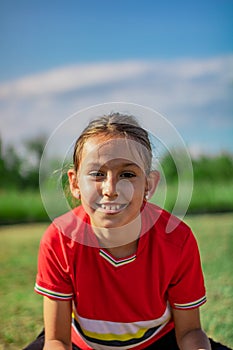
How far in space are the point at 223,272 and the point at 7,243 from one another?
1218 mm

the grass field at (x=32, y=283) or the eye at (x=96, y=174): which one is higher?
the eye at (x=96, y=174)

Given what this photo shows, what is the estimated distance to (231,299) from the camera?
6.31 ft

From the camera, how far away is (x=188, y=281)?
3.89ft

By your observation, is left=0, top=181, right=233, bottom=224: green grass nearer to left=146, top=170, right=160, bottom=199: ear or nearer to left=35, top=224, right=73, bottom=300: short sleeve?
left=35, top=224, right=73, bottom=300: short sleeve

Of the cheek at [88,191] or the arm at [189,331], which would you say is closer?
the cheek at [88,191]

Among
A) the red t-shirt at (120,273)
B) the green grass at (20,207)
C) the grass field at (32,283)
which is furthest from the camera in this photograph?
the green grass at (20,207)

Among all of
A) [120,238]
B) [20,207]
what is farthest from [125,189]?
[20,207]

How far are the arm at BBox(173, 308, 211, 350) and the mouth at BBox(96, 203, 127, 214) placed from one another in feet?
0.94

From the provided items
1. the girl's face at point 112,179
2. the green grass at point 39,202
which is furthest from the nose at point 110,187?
the green grass at point 39,202

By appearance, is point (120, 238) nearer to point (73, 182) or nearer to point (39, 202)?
point (73, 182)

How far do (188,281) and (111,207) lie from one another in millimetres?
253

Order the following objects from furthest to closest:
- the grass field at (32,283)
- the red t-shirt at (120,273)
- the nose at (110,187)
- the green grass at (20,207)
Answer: the green grass at (20,207) → the grass field at (32,283) → the red t-shirt at (120,273) → the nose at (110,187)

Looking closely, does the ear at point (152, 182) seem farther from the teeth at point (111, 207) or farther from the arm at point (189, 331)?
the arm at point (189, 331)

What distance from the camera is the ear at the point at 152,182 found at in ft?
3.64
